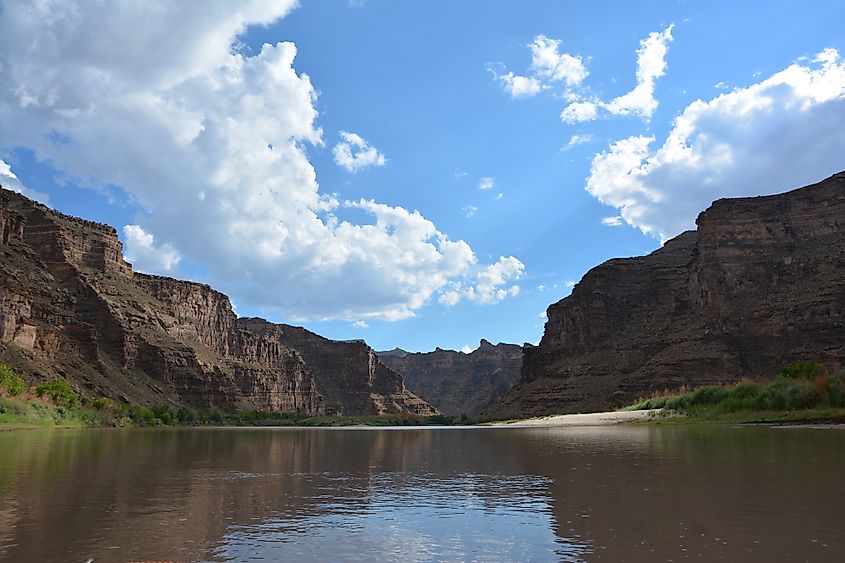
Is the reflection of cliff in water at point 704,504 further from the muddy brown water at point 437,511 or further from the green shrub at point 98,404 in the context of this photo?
the green shrub at point 98,404

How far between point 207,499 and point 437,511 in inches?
183

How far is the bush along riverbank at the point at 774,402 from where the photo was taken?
1528 inches

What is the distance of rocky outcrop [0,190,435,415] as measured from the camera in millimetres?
97706

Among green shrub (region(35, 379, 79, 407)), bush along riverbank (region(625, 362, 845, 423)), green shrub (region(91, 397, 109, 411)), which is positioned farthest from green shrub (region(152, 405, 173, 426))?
bush along riverbank (region(625, 362, 845, 423))

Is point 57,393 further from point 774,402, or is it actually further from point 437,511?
point 437,511

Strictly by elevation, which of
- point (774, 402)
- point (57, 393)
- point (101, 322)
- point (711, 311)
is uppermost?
point (711, 311)

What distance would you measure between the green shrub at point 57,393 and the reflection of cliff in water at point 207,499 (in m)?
63.3

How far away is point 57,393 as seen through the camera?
3088 inches

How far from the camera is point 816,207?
454 feet

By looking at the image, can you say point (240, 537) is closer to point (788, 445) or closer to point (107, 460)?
point (107, 460)

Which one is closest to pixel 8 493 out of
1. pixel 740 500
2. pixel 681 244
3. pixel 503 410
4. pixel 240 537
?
pixel 240 537

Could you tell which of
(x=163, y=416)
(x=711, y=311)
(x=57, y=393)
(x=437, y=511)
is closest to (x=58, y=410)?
(x=57, y=393)

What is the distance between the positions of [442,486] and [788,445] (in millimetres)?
15161

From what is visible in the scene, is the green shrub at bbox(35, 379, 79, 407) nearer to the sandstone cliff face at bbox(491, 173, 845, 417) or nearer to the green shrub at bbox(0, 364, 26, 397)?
the green shrub at bbox(0, 364, 26, 397)
